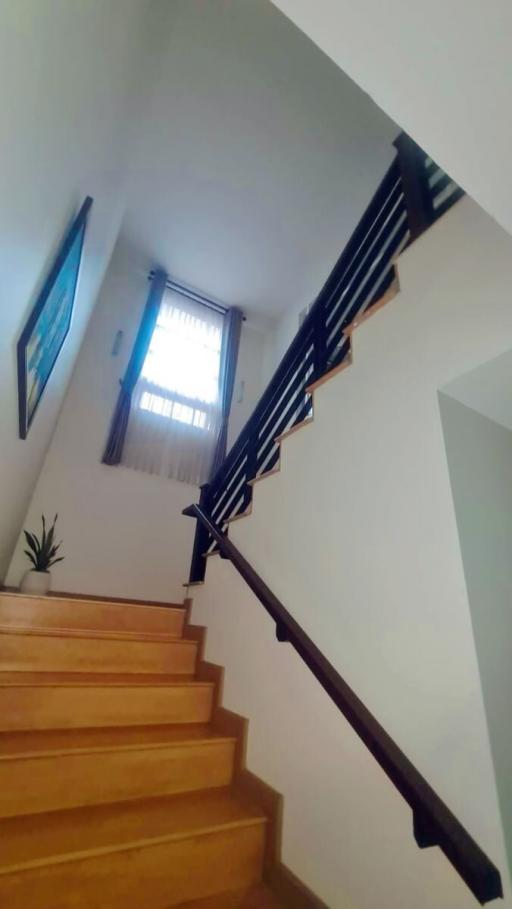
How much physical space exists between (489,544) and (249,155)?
162 inches

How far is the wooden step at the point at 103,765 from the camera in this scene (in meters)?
1.30

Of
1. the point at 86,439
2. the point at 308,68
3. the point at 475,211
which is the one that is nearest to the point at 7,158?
the point at 475,211

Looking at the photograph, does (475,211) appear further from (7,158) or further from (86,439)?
(86,439)

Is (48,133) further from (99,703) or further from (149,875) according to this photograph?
(149,875)

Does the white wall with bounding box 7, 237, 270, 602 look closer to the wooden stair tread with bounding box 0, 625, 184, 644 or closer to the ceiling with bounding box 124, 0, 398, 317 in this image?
the ceiling with bounding box 124, 0, 398, 317

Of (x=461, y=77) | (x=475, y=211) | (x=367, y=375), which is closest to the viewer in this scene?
(x=461, y=77)

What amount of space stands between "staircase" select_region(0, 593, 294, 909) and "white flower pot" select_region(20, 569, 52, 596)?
2.24 ft

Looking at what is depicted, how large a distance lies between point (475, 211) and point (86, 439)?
11.9ft

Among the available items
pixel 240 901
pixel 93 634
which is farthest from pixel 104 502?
pixel 240 901

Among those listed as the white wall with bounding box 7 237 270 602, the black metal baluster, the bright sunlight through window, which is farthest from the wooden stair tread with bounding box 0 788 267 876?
the bright sunlight through window

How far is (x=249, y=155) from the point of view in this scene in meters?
3.69

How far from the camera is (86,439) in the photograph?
387 centimetres

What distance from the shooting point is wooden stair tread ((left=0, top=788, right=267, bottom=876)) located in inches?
43.1

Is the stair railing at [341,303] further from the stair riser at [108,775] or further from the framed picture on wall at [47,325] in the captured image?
the framed picture on wall at [47,325]
